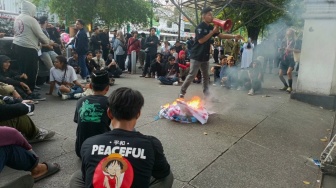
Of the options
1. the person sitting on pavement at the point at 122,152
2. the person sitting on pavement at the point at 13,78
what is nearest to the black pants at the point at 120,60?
the person sitting on pavement at the point at 13,78

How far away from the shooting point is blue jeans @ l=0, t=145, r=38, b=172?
2377 mm

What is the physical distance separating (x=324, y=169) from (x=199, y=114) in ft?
6.82

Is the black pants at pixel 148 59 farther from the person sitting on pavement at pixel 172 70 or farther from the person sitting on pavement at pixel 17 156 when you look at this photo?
the person sitting on pavement at pixel 17 156

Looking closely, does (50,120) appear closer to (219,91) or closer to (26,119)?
(26,119)

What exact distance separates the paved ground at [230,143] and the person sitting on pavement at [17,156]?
11 cm

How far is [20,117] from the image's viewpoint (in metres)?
3.22

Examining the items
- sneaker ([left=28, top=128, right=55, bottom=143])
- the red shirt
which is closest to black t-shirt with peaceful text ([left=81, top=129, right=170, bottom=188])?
sneaker ([left=28, top=128, right=55, bottom=143])

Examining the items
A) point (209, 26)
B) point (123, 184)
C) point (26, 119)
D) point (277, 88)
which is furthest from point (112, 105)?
point (277, 88)

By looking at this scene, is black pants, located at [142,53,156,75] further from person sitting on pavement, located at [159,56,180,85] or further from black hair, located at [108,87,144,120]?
black hair, located at [108,87,144,120]

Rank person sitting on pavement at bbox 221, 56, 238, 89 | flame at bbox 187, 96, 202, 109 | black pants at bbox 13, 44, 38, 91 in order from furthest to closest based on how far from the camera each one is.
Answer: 1. person sitting on pavement at bbox 221, 56, 238, 89
2. black pants at bbox 13, 44, 38, 91
3. flame at bbox 187, 96, 202, 109

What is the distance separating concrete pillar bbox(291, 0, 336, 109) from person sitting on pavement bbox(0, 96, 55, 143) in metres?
6.03

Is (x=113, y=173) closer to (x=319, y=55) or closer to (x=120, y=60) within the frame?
(x=319, y=55)

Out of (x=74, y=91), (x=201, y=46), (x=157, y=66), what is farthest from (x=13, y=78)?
(x=157, y=66)

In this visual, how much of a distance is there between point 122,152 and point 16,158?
139 centimetres
